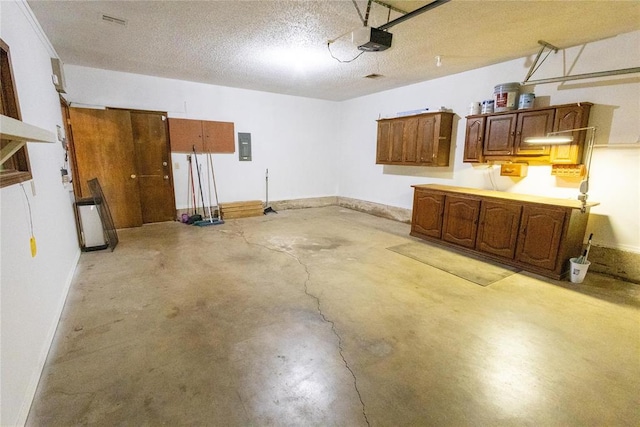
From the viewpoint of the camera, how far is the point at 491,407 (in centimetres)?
175

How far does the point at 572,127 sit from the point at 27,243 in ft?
18.7

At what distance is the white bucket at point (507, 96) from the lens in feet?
13.8

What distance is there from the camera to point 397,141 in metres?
6.06

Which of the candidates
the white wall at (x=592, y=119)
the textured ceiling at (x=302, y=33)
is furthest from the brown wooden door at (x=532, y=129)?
the textured ceiling at (x=302, y=33)

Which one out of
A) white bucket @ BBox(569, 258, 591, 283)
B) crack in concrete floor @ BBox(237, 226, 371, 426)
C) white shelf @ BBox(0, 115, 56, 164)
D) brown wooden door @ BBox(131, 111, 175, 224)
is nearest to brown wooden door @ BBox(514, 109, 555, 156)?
white bucket @ BBox(569, 258, 591, 283)

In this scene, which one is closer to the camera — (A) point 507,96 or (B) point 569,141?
(B) point 569,141

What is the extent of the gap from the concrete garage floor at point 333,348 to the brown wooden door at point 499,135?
1917mm

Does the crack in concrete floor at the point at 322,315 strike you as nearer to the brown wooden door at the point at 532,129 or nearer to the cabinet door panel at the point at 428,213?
the cabinet door panel at the point at 428,213

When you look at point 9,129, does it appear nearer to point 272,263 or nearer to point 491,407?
point 491,407

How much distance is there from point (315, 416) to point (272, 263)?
95.3 inches

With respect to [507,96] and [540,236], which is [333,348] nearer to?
[540,236]

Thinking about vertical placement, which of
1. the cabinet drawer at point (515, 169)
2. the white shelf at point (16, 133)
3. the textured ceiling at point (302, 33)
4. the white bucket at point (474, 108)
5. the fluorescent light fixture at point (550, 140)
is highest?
the textured ceiling at point (302, 33)

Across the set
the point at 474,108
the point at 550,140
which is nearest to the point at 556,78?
the point at 550,140

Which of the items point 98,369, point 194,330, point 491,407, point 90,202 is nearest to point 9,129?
point 98,369
